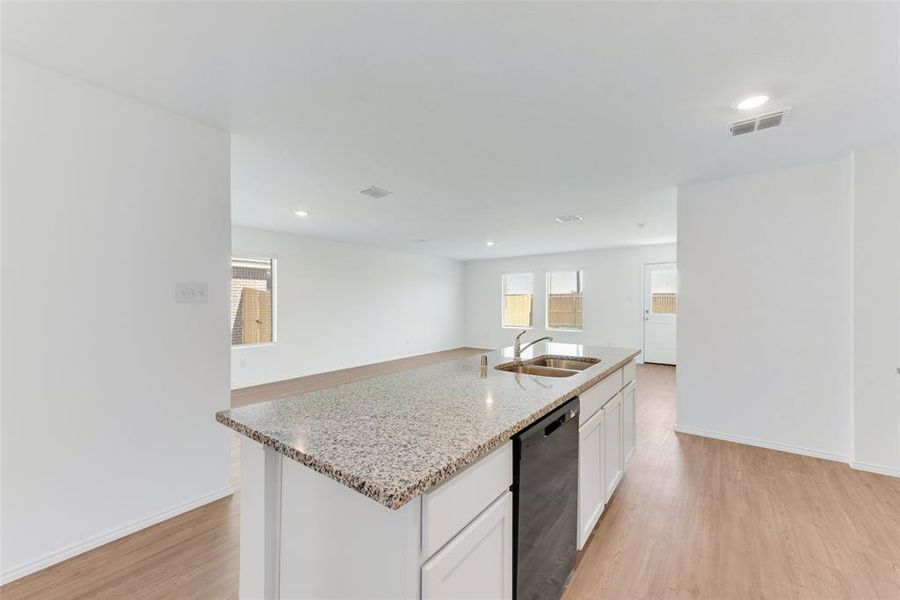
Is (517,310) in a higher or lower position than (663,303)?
lower

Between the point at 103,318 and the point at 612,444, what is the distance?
2.84 m

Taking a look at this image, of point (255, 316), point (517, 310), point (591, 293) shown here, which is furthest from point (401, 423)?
point (517, 310)

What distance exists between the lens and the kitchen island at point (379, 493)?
0.84 m

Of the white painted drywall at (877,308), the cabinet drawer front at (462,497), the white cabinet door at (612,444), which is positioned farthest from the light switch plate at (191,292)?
the white painted drywall at (877,308)

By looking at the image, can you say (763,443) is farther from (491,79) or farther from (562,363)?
(491,79)

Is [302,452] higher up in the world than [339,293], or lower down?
lower down

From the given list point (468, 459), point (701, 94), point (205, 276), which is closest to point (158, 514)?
point (205, 276)

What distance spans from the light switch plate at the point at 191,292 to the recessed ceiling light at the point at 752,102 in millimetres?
3250

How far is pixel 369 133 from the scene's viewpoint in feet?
7.88

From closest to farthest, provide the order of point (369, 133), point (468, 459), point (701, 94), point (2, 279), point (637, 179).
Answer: point (468, 459)
point (2, 279)
point (701, 94)
point (369, 133)
point (637, 179)

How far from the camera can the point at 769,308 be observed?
306 centimetres

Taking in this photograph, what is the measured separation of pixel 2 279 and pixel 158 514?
1.39 meters

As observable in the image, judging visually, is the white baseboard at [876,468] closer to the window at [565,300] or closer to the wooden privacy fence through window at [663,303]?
the wooden privacy fence through window at [663,303]

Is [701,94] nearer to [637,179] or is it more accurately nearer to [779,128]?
[779,128]
